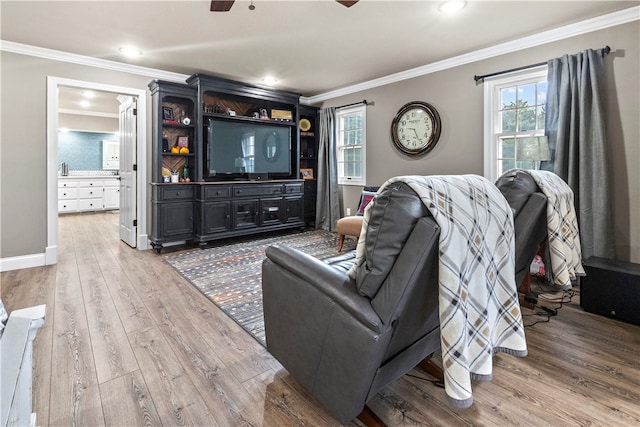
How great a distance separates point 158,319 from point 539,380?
7.94ft

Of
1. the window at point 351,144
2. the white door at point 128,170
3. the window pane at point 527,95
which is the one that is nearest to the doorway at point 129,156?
the white door at point 128,170

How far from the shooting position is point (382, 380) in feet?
4.28

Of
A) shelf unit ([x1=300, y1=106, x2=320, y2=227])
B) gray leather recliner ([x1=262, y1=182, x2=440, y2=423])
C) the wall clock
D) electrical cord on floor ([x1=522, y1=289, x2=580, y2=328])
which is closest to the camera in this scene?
gray leather recliner ([x1=262, y1=182, x2=440, y2=423])

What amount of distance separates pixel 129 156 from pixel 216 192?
1.36 metres

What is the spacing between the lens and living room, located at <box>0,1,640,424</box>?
9.34 feet

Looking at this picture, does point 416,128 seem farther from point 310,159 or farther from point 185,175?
point 185,175

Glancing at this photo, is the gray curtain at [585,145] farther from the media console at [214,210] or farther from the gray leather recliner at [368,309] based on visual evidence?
the media console at [214,210]

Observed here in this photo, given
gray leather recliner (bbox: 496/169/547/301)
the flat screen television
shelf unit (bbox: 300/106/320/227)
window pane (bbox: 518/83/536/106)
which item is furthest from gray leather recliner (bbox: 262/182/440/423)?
shelf unit (bbox: 300/106/320/227)

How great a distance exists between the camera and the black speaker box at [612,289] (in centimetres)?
222

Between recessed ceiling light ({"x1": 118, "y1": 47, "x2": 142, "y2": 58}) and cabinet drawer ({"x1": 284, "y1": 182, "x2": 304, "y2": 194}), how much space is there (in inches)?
102

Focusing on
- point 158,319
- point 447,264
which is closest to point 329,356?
point 447,264

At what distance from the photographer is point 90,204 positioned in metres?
8.09

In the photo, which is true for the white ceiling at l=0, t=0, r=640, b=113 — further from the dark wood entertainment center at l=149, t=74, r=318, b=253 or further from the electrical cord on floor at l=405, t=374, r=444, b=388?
the electrical cord on floor at l=405, t=374, r=444, b=388

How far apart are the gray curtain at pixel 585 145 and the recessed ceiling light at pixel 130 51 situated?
172 inches
